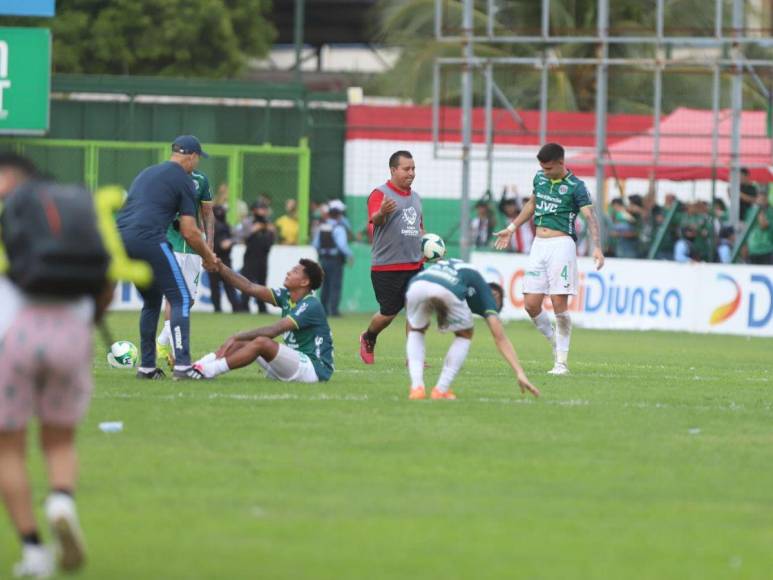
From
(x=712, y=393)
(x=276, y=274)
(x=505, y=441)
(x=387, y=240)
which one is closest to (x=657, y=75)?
(x=276, y=274)

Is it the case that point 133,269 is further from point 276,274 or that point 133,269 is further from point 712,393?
point 276,274

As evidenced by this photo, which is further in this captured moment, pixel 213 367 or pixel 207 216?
pixel 207 216

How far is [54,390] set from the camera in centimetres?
762

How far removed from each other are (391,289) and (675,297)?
11.4 m

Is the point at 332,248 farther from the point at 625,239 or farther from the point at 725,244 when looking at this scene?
the point at 725,244

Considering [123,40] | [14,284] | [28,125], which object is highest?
[123,40]

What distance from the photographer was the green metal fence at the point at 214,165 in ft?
113

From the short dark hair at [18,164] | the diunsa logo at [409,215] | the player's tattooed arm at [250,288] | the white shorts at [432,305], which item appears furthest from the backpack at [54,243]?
the diunsa logo at [409,215]

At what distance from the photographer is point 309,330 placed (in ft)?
49.0

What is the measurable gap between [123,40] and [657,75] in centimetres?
2944

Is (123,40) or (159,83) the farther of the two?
(123,40)

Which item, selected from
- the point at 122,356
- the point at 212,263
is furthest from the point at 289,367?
the point at 122,356

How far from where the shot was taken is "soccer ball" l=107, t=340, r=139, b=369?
16.8 m

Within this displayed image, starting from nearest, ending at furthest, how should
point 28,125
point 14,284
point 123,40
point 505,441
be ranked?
point 14,284 → point 505,441 → point 28,125 → point 123,40
